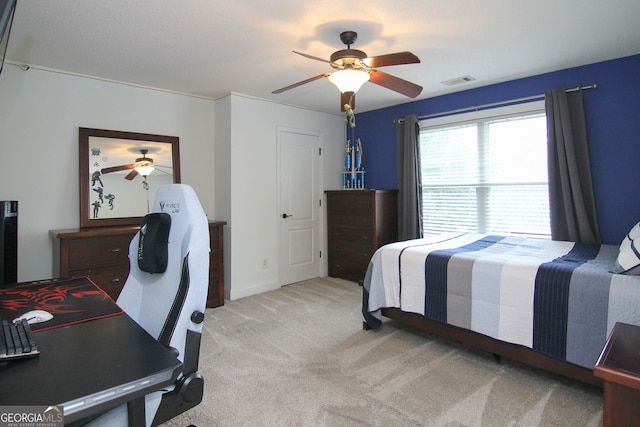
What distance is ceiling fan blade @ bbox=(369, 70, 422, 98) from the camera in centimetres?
252

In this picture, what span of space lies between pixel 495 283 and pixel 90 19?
3173 mm

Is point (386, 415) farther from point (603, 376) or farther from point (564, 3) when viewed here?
point (564, 3)

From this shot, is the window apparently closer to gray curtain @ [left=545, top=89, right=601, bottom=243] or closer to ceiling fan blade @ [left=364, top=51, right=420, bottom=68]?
gray curtain @ [left=545, top=89, right=601, bottom=243]

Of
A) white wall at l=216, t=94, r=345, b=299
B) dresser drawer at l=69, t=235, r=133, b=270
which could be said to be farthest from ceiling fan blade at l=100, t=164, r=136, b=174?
white wall at l=216, t=94, r=345, b=299

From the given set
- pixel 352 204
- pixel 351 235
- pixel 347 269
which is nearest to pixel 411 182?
pixel 352 204

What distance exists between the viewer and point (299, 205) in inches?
189

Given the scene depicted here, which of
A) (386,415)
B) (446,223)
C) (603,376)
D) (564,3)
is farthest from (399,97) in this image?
(603,376)

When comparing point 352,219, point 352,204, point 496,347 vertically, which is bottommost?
point 496,347

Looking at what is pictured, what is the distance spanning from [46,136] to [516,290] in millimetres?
4016

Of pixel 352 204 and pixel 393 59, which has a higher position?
pixel 393 59

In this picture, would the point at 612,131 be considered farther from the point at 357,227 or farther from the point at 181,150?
the point at 181,150

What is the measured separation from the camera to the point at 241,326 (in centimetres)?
324
